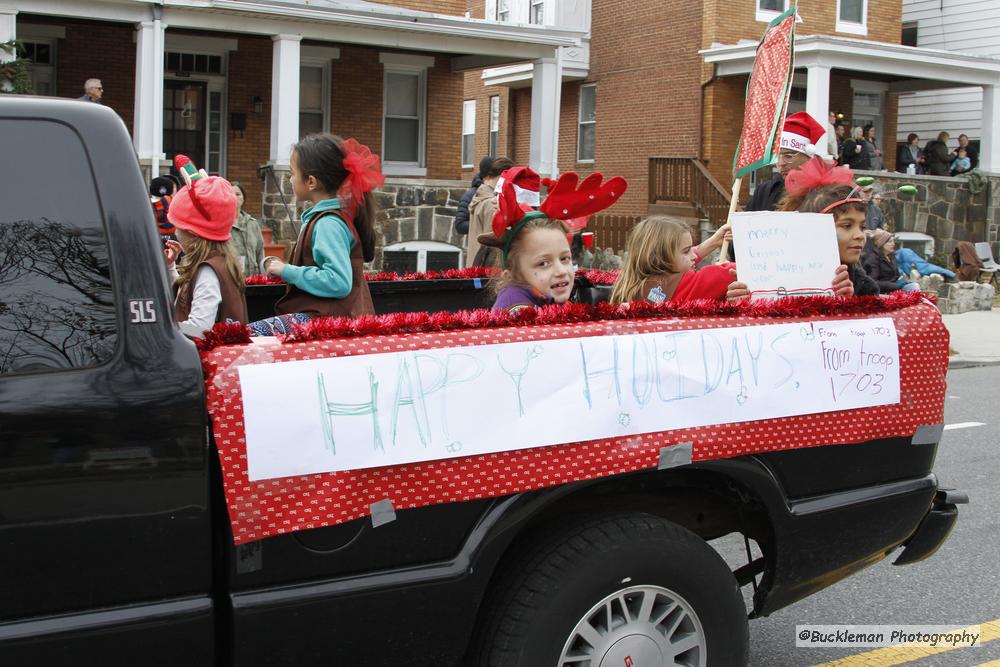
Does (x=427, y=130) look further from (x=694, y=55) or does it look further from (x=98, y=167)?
(x=98, y=167)

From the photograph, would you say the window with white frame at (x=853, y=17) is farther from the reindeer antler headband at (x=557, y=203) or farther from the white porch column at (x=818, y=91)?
the reindeer antler headband at (x=557, y=203)

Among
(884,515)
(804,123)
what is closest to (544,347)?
(884,515)

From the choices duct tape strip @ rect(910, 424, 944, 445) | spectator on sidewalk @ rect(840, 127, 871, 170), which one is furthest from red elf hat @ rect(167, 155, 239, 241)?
spectator on sidewalk @ rect(840, 127, 871, 170)

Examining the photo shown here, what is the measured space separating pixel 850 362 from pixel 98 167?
2.23 meters

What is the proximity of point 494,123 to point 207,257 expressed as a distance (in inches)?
1022

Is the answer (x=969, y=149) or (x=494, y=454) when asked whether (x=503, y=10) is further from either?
(x=494, y=454)

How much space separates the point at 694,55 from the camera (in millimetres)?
22281

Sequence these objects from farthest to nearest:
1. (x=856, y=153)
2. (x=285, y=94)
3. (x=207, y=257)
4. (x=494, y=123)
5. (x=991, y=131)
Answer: (x=494, y=123), (x=991, y=131), (x=856, y=153), (x=285, y=94), (x=207, y=257)

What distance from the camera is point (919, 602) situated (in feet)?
15.9

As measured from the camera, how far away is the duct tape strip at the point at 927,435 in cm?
363

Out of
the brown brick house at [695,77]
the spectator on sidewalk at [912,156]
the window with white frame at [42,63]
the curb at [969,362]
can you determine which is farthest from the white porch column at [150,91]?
the spectator on sidewalk at [912,156]

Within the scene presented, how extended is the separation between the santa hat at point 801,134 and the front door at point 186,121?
1378 centimetres

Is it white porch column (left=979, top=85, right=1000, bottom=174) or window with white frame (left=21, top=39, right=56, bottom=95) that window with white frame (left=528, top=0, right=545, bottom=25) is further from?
window with white frame (left=21, top=39, right=56, bottom=95)

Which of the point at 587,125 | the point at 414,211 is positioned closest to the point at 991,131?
the point at 587,125
